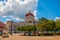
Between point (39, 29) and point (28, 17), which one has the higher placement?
point (28, 17)

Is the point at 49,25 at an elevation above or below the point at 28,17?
below

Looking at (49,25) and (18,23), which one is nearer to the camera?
(49,25)

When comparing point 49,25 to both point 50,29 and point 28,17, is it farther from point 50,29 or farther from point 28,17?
point 28,17

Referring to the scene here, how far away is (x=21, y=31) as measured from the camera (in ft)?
105

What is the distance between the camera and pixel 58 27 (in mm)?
30391

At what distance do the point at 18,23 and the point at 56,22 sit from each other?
15435mm

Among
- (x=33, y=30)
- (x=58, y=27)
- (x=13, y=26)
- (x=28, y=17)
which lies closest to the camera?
(x=33, y=30)


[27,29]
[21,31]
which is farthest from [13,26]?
[27,29]

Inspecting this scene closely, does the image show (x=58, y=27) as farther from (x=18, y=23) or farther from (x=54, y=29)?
(x=18, y=23)

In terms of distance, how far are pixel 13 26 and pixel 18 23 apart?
184 cm

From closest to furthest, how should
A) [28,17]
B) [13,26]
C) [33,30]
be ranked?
[33,30], [13,26], [28,17]

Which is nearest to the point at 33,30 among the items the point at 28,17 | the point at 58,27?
the point at 58,27

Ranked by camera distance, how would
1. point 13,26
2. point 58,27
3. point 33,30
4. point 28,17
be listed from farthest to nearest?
point 28,17, point 13,26, point 58,27, point 33,30

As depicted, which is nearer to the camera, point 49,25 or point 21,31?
point 49,25
